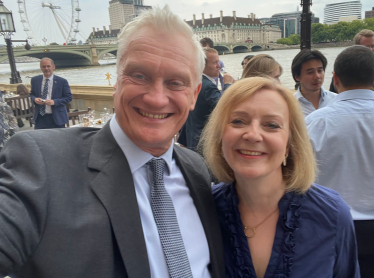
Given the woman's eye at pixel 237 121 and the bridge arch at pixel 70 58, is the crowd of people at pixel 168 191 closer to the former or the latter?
the woman's eye at pixel 237 121

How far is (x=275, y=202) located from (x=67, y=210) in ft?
3.09

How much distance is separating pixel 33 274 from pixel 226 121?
38.3 inches

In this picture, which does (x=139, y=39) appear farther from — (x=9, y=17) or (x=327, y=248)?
(x=9, y=17)

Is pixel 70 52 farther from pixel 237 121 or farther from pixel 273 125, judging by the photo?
pixel 273 125

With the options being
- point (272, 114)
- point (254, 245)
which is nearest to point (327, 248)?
point (254, 245)

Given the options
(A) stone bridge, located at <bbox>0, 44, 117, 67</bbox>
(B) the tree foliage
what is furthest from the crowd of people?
(A) stone bridge, located at <bbox>0, 44, 117, 67</bbox>

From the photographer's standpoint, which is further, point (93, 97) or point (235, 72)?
point (235, 72)

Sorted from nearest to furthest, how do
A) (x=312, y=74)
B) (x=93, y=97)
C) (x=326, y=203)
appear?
(x=326, y=203)
(x=312, y=74)
(x=93, y=97)

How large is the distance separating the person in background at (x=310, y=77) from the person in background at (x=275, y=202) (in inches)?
68.1

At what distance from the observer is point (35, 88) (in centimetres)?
546

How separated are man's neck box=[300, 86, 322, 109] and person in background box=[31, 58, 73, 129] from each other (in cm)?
409

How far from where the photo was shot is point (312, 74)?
9.93 feet

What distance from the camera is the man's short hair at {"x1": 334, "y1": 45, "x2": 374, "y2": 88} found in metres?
2.07

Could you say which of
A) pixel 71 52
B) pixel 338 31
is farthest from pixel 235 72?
pixel 71 52
